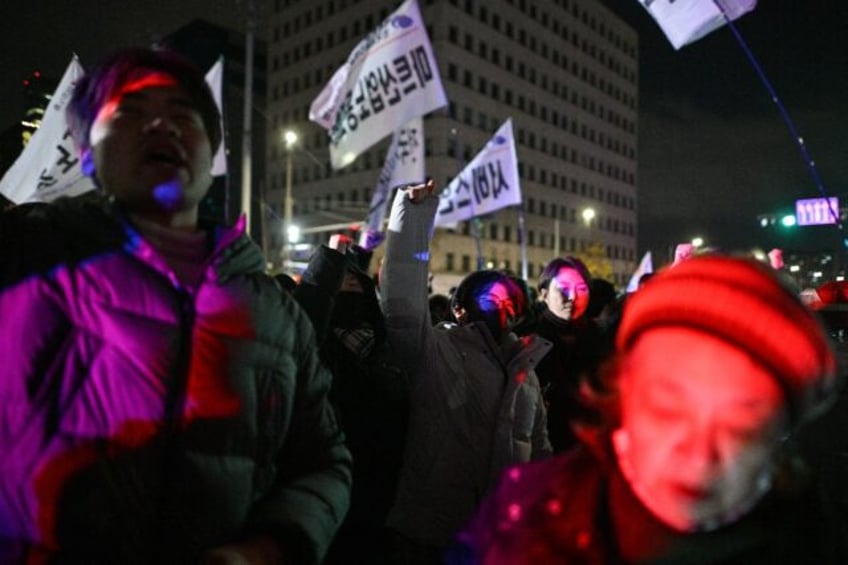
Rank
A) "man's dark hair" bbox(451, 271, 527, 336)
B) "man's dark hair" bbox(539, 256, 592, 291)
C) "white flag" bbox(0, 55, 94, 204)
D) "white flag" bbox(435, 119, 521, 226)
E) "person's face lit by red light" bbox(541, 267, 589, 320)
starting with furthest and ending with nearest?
"white flag" bbox(435, 119, 521, 226) < "white flag" bbox(0, 55, 94, 204) < "man's dark hair" bbox(539, 256, 592, 291) < "person's face lit by red light" bbox(541, 267, 589, 320) < "man's dark hair" bbox(451, 271, 527, 336)

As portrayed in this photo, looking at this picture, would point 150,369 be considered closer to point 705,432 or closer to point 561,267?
point 705,432

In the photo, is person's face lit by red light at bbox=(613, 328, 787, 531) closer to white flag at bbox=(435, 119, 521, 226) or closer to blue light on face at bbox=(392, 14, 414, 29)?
blue light on face at bbox=(392, 14, 414, 29)

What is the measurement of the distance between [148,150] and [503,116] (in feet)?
250

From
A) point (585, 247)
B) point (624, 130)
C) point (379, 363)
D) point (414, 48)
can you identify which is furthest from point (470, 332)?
point (624, 130)

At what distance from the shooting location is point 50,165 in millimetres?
7414

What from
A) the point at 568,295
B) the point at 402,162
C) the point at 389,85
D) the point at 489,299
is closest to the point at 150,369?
the point at 489,299

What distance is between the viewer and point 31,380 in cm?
137

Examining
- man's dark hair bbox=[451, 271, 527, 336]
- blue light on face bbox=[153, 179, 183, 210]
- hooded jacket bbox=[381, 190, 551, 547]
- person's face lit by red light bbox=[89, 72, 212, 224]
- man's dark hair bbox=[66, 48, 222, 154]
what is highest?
man's dark hair bbox=[66, 48, 222, 154]

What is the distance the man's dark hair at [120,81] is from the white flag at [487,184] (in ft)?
32.3

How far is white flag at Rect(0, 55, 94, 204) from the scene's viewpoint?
736cm

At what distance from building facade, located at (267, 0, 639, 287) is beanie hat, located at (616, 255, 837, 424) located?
60678 millimetres

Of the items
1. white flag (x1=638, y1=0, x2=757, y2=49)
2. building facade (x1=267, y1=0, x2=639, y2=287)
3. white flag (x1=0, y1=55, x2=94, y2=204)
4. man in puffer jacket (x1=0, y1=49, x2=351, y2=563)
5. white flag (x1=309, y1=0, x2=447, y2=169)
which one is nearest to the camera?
Result: man in puffer jacket (x1=0, y1=49, x2=351, y2=563)

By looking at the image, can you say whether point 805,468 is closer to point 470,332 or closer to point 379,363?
point 470,332

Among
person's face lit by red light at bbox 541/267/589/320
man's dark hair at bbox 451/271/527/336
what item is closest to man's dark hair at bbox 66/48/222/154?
man's dark hair at bbox 451/271/527/336
